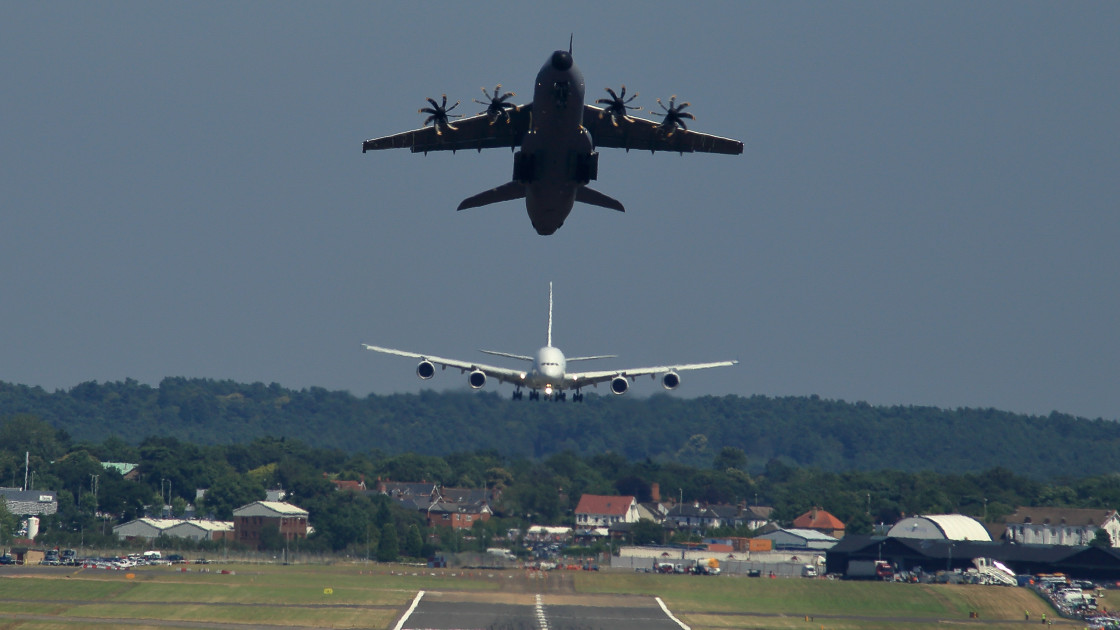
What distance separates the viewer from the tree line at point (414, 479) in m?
126

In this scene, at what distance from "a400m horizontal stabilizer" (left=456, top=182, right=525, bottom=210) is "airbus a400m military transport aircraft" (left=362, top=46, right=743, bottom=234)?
0.04 metres

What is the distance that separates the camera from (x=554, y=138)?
45.2m

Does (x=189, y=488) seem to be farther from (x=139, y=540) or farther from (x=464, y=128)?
(x=464, y=128)

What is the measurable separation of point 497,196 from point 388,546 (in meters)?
74.0

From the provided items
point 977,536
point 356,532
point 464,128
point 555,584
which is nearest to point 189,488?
point 356,532

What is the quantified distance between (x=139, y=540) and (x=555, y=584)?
52203 mm

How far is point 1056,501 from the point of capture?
16338 centimetres

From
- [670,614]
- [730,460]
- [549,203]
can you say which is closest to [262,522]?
[670,614]

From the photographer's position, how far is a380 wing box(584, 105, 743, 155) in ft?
157

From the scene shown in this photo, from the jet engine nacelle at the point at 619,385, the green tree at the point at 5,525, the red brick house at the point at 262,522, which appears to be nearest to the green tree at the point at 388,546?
the red brick house at the point at 262,522

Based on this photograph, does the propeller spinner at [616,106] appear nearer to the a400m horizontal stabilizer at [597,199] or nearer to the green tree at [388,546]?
the a400m horizontal stabilizer at [597,199]

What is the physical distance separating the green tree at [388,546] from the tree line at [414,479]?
20cm

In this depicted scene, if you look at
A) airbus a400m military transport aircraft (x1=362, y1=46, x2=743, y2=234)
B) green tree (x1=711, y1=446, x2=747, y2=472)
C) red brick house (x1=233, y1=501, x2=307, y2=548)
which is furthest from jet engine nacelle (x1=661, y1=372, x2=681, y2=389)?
green tree (x1=711, y1=446, x2=747, y2=472)

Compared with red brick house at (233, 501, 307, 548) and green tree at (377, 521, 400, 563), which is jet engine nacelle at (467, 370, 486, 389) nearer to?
green tree at (377, 521, 400, 563)
